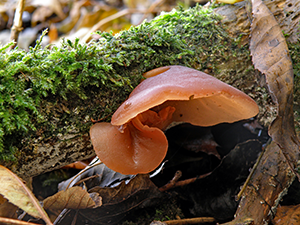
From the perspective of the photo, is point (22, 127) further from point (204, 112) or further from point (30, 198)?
point (204, 112)

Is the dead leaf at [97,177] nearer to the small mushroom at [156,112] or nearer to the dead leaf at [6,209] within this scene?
the small mushroom at [156,112]

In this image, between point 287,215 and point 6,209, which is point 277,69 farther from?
point 6,209

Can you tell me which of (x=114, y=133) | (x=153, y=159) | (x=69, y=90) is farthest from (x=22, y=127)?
(x=153, y=159)

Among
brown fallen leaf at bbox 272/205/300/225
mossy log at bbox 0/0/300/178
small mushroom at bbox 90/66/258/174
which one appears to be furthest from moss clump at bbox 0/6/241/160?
brown fallen leaf at bbox 272/205/300/225

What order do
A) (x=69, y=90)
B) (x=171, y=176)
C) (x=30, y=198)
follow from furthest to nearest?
(x=171, y=176)
(x=69, y=90)
(x=30, y=198)

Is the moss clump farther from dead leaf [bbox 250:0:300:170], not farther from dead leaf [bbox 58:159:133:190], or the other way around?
dead leaf [bbox 58:159:133:190]
